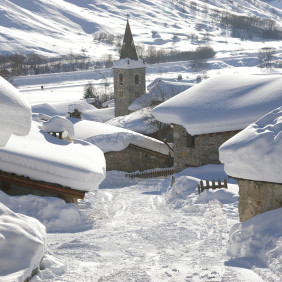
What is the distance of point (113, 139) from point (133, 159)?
1.60m

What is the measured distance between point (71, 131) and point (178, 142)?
5.14 m

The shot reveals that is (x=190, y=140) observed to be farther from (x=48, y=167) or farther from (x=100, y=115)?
(x=100, y=115)

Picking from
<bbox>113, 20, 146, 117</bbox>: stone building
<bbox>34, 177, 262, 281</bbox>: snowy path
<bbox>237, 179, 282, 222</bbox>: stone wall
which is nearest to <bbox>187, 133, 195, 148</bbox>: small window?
<bbox>34, 177, 262, 281</bbox>: snowy path

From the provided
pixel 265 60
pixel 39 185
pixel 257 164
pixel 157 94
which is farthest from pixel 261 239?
pixel 265 60

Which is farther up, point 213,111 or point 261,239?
point 261,239

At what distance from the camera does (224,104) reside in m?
19.5

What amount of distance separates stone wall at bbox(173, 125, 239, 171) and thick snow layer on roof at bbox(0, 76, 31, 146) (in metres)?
13.2

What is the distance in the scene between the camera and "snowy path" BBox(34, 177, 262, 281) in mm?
6883

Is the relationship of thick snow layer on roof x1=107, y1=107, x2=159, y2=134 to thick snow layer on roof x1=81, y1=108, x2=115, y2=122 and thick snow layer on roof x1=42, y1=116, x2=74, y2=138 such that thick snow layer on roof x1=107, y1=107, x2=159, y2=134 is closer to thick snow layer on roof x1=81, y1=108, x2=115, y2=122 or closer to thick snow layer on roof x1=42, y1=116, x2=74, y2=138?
thick snow layer on roof x1=81, y1=108, x2=115, y2=122

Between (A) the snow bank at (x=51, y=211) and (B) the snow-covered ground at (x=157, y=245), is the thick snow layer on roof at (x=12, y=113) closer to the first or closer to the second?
(B) the snow-covered ground at (x=157, y=245)

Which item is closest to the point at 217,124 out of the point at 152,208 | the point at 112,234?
the point at 152,208

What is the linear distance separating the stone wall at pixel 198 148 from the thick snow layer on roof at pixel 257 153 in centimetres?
1038

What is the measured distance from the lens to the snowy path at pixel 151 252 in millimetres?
6883

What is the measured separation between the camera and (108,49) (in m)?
172
